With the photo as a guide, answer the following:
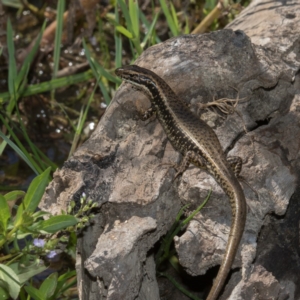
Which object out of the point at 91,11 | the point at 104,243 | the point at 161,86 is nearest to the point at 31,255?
the point at 104,243

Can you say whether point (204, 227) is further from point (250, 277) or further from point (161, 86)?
point (161, 86)

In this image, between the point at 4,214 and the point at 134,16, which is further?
the point at 134,16

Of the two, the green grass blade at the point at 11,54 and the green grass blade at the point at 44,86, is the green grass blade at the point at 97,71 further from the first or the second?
the green grass blade at the point at 11,54

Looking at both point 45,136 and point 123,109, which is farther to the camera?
point 45,136

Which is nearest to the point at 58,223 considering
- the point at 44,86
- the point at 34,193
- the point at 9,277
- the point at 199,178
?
the point at 34,193

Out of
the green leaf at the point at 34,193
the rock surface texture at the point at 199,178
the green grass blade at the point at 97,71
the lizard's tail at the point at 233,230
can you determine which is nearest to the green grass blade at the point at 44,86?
the green grass blade at the point at 97,71

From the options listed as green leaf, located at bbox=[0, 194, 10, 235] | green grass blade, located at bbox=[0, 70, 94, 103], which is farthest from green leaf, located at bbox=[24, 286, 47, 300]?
green grass blade, located at bbox=[0, 70, 94, 103]

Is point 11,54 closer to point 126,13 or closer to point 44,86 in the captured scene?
point 44,86
